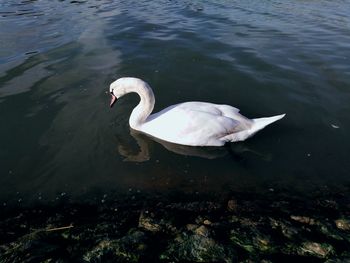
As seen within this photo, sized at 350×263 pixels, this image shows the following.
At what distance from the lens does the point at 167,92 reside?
9414mm

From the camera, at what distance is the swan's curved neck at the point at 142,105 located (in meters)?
7.52

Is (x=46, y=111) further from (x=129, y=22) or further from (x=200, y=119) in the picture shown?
(x=129, y=22)

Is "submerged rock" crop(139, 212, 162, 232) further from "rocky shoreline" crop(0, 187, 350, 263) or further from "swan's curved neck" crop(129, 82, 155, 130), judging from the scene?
"swan's curved neck" crop(129, 82, 155, 130)

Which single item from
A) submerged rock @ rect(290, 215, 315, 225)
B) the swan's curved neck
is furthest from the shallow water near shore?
submerged rock @ rect(290, 215, 315, 225)

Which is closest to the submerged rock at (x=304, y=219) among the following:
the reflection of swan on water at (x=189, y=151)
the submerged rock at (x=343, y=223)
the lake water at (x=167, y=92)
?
the submerged rock at (x=343, y=223)

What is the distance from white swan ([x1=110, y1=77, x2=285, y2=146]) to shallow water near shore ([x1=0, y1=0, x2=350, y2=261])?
28 centimetres

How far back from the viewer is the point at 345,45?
12195mm

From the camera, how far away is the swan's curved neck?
7.52 metres

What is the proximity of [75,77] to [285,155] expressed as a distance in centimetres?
632

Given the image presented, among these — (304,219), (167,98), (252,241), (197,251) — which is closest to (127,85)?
(167,98)

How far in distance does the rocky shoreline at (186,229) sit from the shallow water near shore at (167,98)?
4.6 inches

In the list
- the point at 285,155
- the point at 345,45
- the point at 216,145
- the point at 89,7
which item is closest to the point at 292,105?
the point at 285,155

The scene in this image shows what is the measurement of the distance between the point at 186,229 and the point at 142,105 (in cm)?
321

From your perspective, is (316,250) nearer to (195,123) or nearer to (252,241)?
(252,241)
